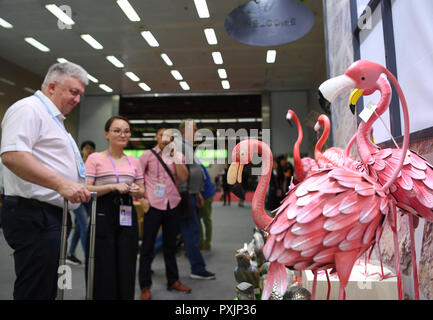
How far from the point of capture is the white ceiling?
2322 millimetres

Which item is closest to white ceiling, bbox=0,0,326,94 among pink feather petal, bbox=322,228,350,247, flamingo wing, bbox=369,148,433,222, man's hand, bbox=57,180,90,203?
man's hand, bbox=57,180,90,203

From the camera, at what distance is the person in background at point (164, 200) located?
224 cm

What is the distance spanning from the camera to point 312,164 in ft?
4.51

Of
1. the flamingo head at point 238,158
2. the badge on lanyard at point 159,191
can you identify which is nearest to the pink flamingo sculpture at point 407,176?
the flamingo head at point 238,158

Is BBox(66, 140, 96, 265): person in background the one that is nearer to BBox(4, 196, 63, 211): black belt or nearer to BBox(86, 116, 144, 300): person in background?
BBox(86, 116, 144, 300): person in background

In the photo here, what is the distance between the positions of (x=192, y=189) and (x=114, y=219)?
99cm

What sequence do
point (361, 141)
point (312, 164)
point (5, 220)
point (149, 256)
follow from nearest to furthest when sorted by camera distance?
point (361, 141) < point (5, 220) < point (312, 164) < point (149, 256)

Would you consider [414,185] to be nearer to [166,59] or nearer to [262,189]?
[262,189]

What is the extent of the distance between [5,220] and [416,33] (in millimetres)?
1848

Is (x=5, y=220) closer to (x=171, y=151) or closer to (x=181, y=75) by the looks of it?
(x=171, y=151)

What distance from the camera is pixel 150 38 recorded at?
12.8 ft

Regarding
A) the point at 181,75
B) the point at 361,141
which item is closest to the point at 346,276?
the point at 361,141

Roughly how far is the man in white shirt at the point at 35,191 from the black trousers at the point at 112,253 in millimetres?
410

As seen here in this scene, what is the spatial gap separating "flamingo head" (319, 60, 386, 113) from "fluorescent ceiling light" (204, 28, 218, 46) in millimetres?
A: 3711
